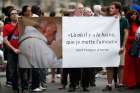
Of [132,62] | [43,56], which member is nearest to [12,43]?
[43,56]

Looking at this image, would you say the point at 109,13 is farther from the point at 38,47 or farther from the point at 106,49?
the point at 38,47

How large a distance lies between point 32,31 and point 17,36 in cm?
33

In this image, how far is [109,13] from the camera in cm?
1162

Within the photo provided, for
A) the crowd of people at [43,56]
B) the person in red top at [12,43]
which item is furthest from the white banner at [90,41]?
the person in red top at [12,43]

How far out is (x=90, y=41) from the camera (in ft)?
36.2

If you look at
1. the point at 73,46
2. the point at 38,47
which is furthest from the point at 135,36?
the point at 38,47

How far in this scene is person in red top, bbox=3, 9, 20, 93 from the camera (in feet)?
35.1

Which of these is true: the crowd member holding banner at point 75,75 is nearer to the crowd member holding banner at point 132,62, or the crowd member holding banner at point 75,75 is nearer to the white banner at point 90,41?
the white banner at point 90,41

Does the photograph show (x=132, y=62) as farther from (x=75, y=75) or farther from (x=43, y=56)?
(x=43, y=56)

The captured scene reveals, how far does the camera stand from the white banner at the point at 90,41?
432 inches

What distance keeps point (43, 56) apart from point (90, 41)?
3.44ft

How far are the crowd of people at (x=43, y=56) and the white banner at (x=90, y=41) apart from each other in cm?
21

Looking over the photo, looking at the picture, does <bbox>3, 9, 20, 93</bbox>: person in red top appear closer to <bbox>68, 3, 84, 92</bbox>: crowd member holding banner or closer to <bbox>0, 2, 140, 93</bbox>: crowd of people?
<bbox>0, 2, 140, 93</bbox>: crowd of people

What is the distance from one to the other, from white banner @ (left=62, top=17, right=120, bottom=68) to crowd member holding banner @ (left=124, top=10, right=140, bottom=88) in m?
0.71
